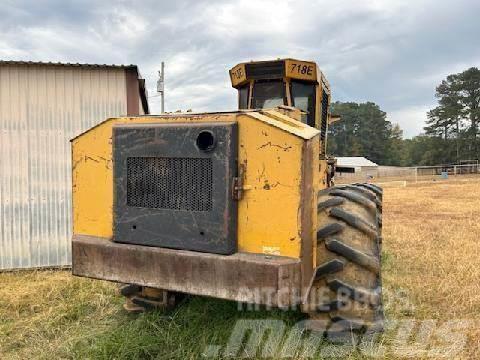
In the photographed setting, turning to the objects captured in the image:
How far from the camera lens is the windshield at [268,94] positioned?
482cm

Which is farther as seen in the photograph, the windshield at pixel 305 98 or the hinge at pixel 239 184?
the windshield at pixel 305 98

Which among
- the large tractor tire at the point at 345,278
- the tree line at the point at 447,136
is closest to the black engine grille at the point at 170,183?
the large tractor tire at the point at 345,278

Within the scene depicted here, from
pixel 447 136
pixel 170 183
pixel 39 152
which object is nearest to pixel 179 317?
pixel 170 183

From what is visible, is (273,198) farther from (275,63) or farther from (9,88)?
(9,88)

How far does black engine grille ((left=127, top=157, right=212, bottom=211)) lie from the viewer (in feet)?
9.59

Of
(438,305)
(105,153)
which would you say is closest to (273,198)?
(105,153)

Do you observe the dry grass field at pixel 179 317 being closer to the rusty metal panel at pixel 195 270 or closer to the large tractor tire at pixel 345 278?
the large tractor tire at pixel 345 278

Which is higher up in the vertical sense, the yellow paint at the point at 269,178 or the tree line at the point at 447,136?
the tree line at the point at 447,136

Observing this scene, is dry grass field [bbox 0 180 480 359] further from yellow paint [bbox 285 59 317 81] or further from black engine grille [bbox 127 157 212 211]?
yellow paint [bbox 285 59 317 81]

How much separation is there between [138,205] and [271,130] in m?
1.12

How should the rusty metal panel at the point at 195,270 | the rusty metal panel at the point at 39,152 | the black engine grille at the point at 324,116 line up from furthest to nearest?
the rusty metal panel at the point at 39,152 < the black engine grille at the point at 324,116 < the rusty metal panel at the point at 195,270

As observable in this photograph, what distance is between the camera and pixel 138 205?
124 inches

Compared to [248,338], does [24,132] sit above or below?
above

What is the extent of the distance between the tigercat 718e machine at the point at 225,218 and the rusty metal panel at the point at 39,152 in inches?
155
